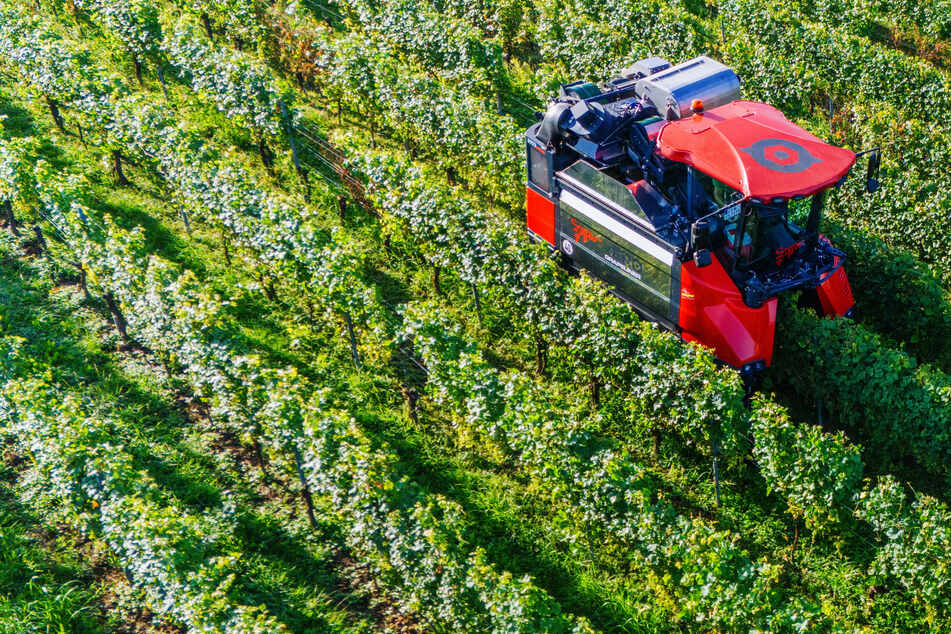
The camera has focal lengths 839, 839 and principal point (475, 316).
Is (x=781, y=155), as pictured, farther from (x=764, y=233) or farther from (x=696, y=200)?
(x=696, y=200)

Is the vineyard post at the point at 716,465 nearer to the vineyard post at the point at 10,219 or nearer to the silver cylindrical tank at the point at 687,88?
the silver cylindrical tank at the point at 687,88

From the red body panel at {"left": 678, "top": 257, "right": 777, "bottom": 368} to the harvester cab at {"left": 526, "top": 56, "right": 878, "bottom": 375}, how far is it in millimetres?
18

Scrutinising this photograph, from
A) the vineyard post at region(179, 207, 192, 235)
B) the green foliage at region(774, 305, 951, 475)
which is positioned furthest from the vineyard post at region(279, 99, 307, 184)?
the green foliage at region(774, 305, 951, 475)

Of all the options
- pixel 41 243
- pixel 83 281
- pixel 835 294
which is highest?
pixel 835 294

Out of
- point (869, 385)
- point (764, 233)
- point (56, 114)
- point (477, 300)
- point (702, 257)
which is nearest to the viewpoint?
point (702, 257)

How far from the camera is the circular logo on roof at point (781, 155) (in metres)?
12.4

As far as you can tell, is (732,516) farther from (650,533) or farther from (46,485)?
(46,485)

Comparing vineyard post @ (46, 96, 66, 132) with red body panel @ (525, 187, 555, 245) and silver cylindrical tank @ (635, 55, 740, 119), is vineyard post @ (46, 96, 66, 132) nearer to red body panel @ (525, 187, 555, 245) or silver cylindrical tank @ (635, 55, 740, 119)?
red body panel @ (525, 187, 555, 245)

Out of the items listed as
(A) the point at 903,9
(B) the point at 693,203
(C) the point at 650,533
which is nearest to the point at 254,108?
(B) the point at 693,203

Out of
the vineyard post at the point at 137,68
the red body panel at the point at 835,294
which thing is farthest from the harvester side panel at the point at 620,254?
the vineyard post at the point at 137,68

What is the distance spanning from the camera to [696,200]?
44.2ft

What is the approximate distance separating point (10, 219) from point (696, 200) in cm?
1497

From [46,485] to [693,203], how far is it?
11.2 m

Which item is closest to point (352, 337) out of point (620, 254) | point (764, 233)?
point (620, 254)
